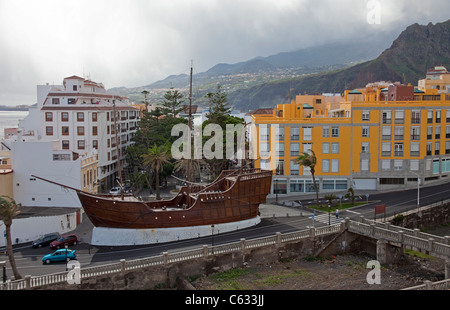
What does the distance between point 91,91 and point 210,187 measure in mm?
29864

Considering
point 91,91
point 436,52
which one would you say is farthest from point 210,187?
point 436,52

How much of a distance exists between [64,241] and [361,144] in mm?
31991

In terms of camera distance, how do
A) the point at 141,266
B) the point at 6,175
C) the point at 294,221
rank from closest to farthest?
the point at 141,266, the point at 294,221, the point at 6,175

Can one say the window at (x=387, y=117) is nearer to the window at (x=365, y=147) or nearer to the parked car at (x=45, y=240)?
the window at (x=365, y=147)

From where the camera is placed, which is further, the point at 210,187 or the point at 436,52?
the point at 436,52

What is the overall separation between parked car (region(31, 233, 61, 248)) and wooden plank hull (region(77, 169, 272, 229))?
2911 millimetres

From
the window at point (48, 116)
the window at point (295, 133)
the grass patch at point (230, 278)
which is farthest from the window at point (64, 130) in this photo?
the grass patch at point (230, 278)

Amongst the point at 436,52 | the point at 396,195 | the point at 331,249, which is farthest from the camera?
the point at 436,52

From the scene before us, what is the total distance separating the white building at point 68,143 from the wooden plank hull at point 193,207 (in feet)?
27.0

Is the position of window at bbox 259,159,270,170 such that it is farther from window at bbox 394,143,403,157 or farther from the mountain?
the mountain

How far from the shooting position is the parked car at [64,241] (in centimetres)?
3228

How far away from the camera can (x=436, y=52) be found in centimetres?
18125
